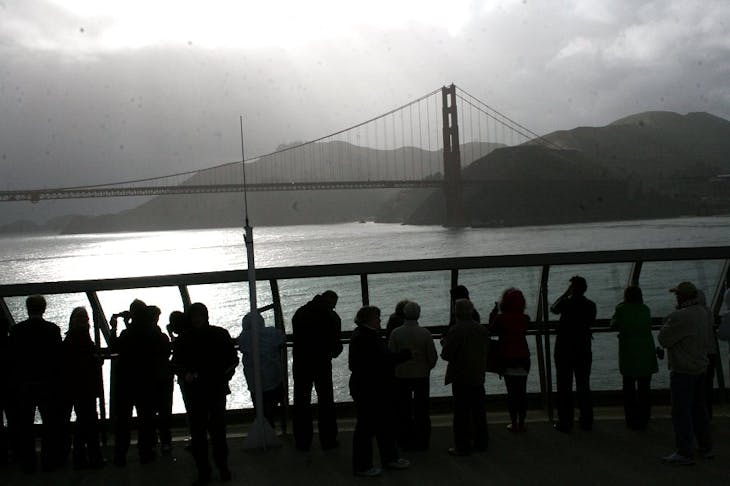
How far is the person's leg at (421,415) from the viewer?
5.67 metres

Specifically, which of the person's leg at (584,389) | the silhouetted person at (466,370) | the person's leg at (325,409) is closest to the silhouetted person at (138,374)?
the person's leg at (325,409)

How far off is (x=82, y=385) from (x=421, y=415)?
90.0 inches

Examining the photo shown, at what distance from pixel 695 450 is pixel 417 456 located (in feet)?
5.84

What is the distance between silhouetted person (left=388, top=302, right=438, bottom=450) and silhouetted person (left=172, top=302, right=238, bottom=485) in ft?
3.63

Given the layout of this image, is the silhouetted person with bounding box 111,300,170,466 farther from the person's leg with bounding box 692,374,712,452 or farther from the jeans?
the person's leg with bounding box 692,374,712,452

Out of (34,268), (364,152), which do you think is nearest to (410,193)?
(364,152)

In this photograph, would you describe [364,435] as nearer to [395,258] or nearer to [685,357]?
[685,357]

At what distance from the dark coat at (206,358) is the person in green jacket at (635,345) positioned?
2.75m

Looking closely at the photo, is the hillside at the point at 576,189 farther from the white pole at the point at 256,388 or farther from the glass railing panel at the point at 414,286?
the white pole at the point at 256,388

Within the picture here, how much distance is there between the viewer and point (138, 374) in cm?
552

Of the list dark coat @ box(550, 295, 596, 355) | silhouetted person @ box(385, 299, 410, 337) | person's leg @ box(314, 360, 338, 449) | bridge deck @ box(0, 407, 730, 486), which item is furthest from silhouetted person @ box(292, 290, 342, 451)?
dark coat @ box(550, 295, 596, 355)

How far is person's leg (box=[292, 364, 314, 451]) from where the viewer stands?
585 cm

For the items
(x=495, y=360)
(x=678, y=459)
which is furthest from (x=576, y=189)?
(x=678, y=459)

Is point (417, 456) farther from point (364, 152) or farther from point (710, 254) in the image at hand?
point (364, 152)
